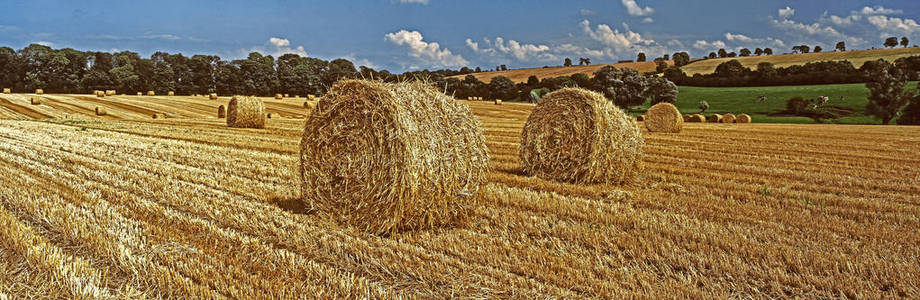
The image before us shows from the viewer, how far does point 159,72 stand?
59781mm

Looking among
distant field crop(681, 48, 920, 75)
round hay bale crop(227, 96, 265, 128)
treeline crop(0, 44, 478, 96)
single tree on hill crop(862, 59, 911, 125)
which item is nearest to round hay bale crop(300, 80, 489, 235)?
round hay bale crop(227, 96, 265, 128)

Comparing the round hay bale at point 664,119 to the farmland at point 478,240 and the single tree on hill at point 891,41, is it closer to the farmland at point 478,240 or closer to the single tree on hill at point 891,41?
the farmland at point 478,240

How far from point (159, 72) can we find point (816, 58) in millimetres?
80831

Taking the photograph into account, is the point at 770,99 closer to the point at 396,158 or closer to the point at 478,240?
the point at 478,240

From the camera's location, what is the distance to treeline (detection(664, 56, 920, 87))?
2329 inches

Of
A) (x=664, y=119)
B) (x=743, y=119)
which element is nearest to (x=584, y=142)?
(x=664, y=119)

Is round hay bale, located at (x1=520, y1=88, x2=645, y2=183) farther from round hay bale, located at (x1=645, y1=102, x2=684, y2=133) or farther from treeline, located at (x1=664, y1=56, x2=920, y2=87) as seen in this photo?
treeline, located at (x1=664, y1=56, x2=920, y2=87)

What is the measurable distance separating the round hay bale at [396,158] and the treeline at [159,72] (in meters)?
43.9

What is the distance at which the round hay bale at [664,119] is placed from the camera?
21.3 metres

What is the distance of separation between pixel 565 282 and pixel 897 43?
110703 millimetres

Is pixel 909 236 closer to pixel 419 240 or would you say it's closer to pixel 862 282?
pixel 862 282

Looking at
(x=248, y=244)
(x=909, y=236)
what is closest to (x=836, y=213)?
(x=909, y=236)

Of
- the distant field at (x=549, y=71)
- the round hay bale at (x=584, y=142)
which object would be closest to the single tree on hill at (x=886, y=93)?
the distant field at (x=549, y=71)

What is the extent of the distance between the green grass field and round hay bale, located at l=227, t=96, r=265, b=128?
1436 inches
